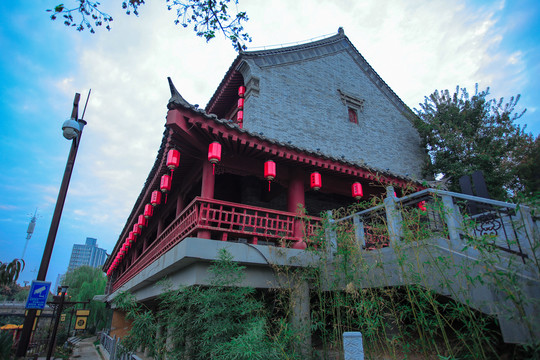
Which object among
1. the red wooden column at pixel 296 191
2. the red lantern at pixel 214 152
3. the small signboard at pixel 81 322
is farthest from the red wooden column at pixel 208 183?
the small signboard at pixel 81 322

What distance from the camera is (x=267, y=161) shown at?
5328 mm

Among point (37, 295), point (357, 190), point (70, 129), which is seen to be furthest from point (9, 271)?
point (357, 190)

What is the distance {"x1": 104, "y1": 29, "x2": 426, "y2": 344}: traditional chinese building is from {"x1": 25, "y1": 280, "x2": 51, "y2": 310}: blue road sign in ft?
5.45

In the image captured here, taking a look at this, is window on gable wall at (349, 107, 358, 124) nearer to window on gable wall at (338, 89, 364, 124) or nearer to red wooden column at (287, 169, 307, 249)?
window on gable wall at (338, 89, 364, 124)

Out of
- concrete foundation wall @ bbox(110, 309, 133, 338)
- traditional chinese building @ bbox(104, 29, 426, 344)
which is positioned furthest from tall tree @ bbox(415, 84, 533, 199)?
concrete foundation wall @ bbox(110, 309, 133, 338)

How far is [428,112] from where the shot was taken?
38.7 feet

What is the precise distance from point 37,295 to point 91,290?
966 inches

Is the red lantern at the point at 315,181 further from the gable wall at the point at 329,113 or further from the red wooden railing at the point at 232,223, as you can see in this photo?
the gable wall at the point at 329,113

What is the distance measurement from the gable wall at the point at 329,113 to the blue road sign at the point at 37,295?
5.64 meters

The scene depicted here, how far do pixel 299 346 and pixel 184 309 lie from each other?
5.24ft

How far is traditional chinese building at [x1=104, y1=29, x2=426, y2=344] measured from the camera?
461 centimetres

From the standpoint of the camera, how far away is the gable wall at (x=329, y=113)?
352 inches

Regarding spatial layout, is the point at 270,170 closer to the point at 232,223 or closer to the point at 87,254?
the point at 232,223

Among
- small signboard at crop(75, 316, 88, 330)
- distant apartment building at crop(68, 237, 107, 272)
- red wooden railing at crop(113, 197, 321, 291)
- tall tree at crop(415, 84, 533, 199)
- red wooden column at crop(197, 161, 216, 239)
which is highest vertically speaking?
distant apartment building at crop(68, 237, 107, 272)
